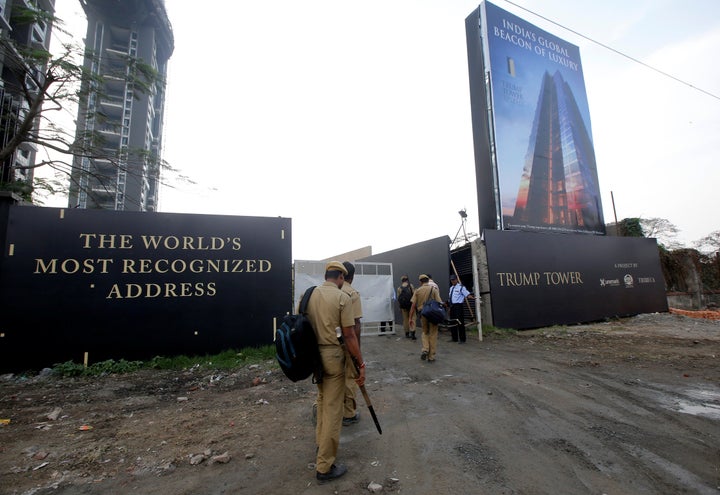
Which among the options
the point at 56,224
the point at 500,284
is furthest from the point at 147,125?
the point at 500,284

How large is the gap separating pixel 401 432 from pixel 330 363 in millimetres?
1294

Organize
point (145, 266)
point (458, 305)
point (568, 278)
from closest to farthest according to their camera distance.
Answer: point (145, 266) → point (458, 305) → point (568, 278)

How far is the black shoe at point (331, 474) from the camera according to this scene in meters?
2.39

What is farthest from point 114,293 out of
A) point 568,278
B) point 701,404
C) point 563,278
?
point 568,278

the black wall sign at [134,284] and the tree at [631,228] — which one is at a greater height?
the tree at [631,228]

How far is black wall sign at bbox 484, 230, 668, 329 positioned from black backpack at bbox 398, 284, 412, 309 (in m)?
2.70

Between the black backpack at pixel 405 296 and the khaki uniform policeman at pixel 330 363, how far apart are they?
21.6 ft

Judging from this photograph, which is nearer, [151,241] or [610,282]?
[151,241]

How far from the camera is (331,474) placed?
2.42 m

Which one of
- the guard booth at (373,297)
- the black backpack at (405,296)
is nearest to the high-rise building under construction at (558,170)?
the black backpack at (405,296)

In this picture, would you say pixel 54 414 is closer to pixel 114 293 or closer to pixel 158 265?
pixel 114 293

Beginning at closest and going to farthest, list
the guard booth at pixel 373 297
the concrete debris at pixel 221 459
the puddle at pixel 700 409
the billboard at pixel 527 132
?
the concrete debris at pixel 221 459 → the puddle at pixel 700 409 → the guard booth at pixel 373 297 → the billboard at pixel 527 132

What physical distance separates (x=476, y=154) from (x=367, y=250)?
50.0ft

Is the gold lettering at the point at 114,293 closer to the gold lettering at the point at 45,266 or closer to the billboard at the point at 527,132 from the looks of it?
the gold lettering at the point at 45,266
